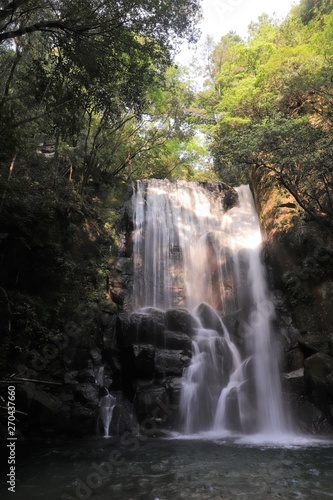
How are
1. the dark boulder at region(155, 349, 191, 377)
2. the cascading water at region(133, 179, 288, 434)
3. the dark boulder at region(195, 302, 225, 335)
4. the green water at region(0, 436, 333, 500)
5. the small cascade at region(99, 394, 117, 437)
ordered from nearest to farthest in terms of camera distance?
the green water at region(0, 436, 333, 500), the small cascade at region(99, 394, 117, 437), the cascading water at region(133, 179, 288, 434), the dark boulder at region(155, 349, 191, 377), the dark boulder at region(195, 302, 225, 335)

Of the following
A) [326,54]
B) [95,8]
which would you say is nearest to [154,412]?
[95,8]

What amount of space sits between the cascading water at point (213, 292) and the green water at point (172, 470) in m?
1.60

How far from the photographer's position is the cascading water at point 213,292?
10.1 meters

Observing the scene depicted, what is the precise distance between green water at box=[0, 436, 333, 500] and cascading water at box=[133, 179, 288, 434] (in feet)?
5.24

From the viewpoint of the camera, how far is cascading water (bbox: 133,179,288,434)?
1006 centimetres

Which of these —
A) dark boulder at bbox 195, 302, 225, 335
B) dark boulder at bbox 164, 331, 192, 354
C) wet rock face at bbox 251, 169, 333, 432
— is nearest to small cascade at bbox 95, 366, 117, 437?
dark boulder at bbox 164, 331, 192, 354

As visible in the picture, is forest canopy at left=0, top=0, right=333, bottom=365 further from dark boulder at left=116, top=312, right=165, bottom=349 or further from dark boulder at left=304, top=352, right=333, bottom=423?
dark boulder at left=304, top=352, right=333, bottom=423

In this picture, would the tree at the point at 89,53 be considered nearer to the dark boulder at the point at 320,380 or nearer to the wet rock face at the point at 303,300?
the wet rock face at the point at 303,300

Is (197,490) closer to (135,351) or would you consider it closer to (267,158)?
(135,351)

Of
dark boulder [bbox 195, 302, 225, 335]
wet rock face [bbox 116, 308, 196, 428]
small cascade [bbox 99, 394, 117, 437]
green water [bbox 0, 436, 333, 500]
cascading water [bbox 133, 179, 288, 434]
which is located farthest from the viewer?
dark boulder [bbox 195, 302, 225, 335]

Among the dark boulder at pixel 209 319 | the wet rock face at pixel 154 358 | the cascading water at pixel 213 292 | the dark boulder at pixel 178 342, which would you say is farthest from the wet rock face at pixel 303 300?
the wet rock face at pixel 154 358

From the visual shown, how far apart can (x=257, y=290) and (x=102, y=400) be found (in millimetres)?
7968

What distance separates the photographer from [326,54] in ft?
53.6

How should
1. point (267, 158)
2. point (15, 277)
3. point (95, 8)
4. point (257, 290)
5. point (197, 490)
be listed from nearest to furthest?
point (197, 490) < point (95, 8) < point (15, 277) < point (267, 158) < point (257, 290)
